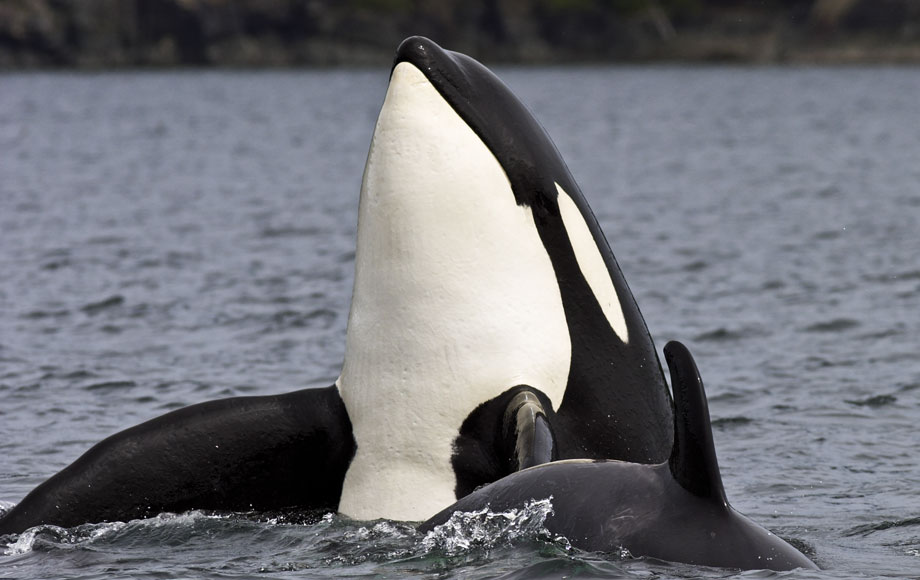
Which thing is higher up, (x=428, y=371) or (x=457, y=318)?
(x=457, y=318)

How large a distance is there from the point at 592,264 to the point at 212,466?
2.48 meters

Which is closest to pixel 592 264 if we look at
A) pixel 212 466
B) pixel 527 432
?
pixel 527 432

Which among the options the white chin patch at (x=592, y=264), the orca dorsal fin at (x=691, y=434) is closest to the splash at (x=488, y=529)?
the orca dorsal fin at (x=691, y=434)

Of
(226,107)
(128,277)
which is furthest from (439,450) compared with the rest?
(226,107)

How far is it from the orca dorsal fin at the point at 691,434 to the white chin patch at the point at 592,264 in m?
2.52

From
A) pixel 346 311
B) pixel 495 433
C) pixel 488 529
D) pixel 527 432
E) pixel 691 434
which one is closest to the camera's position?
pixel 691 434

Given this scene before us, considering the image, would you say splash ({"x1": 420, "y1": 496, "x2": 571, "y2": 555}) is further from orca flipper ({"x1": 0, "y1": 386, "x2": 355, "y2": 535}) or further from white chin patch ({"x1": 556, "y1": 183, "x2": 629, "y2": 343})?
white chin patch ({"x1": 556, "y1": 183, "x2": 629, "y2": 343})

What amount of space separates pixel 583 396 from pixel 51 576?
3079 millimetres

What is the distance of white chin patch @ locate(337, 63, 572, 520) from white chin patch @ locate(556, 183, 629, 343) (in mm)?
396

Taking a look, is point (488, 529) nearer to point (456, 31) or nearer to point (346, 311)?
point (346, 311)

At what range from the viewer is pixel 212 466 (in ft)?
28.0

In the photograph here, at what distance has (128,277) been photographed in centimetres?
2488

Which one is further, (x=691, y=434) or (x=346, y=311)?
(x=346, y=311)

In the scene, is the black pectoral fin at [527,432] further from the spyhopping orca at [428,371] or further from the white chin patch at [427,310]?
the white chin patch at [427,310]
